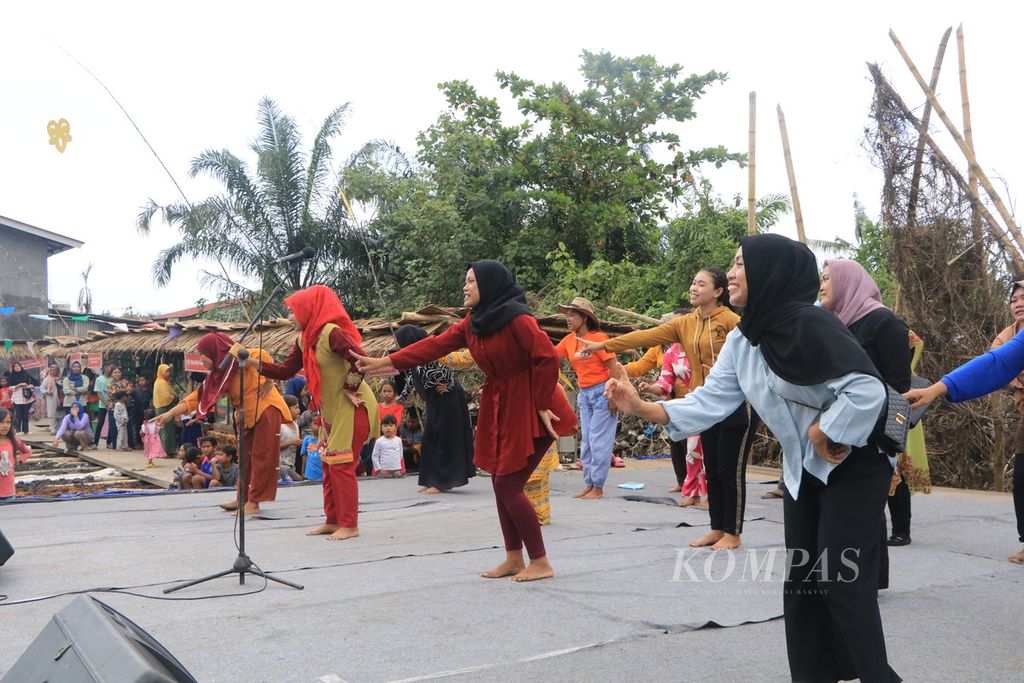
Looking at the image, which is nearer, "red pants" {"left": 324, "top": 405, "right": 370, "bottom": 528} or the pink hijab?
the pink hijab

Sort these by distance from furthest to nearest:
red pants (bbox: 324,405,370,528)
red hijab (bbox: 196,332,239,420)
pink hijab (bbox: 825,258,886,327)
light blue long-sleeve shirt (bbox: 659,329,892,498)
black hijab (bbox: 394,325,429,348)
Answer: black hijab (bbox: 394,325,429,348)
red hijab (bbox: 196,332,239,420)
red pants (bbox: 324,405,370,528)
pink hijab (bbox: 825,258,886,327)
light blue long-sleeve shirt (bbox: 659,329,892,498)

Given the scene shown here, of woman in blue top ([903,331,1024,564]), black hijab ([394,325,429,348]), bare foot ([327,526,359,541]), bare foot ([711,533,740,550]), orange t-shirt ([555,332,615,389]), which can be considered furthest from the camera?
black hijab ([394,325,429,348])

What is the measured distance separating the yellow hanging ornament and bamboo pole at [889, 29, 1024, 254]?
9.07 m

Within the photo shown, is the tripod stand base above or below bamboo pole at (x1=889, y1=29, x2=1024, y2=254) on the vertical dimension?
below

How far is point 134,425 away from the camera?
53.9ft

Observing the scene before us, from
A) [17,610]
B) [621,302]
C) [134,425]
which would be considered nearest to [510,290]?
[17,610]

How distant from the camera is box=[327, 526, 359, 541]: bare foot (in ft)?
21.0

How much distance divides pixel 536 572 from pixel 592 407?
393 centimetres

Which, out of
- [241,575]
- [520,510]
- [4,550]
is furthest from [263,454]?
[520,510]

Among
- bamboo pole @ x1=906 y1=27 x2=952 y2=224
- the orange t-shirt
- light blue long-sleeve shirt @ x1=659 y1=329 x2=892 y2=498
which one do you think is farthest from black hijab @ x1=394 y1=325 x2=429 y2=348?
light blue long-sleeve shirt @ x1=659 y1=329 x2=892 y2=498

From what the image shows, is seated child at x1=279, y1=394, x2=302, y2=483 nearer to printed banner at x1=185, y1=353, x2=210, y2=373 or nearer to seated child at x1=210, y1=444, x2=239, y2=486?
seated child at x1=210, y1=444, x2=239, y2=486

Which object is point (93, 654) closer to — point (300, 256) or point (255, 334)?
point (300, 256)

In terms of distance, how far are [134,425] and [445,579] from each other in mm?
13034

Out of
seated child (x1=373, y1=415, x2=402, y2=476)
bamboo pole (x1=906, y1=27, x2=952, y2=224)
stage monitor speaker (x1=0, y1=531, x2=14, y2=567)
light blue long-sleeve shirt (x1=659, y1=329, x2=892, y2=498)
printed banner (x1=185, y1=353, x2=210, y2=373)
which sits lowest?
stage monitor speaker (x1=0, y1=531, x2=14, y2=567)
